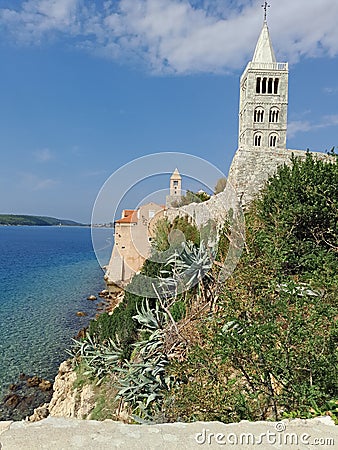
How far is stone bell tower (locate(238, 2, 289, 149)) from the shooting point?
84.4 ft

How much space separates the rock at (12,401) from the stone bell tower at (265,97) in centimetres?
2247

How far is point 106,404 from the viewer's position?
636 cm

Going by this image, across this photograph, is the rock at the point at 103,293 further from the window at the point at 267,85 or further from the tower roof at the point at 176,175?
the window at the point at 267,85

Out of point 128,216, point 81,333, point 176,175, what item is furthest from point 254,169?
point 81,333

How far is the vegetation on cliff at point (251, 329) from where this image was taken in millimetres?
2719

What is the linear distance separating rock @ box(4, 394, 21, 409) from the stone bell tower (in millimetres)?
22475

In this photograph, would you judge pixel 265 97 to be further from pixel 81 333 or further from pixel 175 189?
pixel 175 189

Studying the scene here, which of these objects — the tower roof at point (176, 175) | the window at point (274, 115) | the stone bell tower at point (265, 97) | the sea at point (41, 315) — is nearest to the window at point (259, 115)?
the stone bell tower at point (265, 97)

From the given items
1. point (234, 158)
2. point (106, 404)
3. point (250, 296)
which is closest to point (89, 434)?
point (250, 296)

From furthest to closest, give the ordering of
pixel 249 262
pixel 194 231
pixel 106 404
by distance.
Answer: pixel 194 231 < pixel 106 404 < pixel 249 262

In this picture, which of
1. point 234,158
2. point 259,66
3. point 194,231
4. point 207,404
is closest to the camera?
point 207,404

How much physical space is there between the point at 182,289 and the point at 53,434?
5539 mm

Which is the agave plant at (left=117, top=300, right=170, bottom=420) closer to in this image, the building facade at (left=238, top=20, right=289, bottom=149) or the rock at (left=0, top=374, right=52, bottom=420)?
the rock at (left=0, top=374, right=52, bottom=420)

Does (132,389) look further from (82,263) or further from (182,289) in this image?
(82,263)
